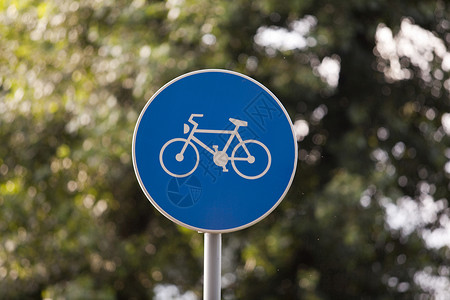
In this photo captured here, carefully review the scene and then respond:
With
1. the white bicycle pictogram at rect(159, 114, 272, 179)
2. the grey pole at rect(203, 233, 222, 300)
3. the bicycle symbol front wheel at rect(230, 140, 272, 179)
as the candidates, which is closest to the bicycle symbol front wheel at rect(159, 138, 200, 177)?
the white bicycle pictogram at rect(159, 114, 272, 179)

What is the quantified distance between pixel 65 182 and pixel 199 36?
6.68 ft

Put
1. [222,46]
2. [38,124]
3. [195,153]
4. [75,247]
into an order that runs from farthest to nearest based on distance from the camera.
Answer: [38,124] → [75,247] → [222,46] → [195,153]

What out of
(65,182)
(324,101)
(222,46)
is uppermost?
(222,46)

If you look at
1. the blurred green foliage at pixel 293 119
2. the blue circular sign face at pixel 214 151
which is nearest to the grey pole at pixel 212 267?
the blue circular sign face at pixel 214 151

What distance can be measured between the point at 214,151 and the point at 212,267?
43 centimetres

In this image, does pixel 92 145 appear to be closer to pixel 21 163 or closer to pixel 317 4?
pixel 21 163

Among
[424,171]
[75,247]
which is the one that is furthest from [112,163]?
[424,171]

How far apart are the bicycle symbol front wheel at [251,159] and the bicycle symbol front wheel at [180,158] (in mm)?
144

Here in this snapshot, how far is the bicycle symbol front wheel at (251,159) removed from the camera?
2.58 meters

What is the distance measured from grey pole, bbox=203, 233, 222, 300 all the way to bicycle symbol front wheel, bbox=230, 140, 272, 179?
26cm

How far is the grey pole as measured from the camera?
8.42 ft

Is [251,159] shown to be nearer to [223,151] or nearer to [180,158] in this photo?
[223,151]

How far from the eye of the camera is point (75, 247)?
245 inches

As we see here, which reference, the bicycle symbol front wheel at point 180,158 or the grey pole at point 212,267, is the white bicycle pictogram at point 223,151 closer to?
the bicycle symbol front wheel at point 180,158
